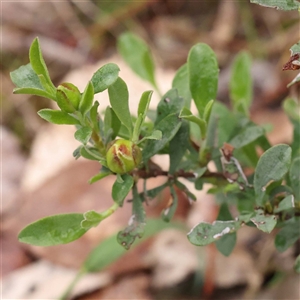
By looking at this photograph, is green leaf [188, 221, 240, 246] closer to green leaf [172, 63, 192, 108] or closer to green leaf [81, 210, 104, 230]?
green leaf [81, 210, 104, 230]

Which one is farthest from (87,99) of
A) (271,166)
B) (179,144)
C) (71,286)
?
(71,286)

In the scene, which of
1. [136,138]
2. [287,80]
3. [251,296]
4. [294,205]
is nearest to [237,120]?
[294,205]

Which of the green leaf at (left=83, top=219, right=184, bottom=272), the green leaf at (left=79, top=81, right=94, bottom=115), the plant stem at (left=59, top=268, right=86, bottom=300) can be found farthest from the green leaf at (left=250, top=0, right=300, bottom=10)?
Answer: the plant stem at (left=59, top=268, right=86, bottom=300)

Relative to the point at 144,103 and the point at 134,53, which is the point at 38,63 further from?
the point at 134,53

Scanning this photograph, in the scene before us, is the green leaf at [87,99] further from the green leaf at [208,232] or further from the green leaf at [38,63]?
the green leaf at [208,232]

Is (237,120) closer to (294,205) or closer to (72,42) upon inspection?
(294,205)

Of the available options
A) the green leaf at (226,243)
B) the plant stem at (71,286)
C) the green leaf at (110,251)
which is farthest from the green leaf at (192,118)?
the plant stem at (71,286)
